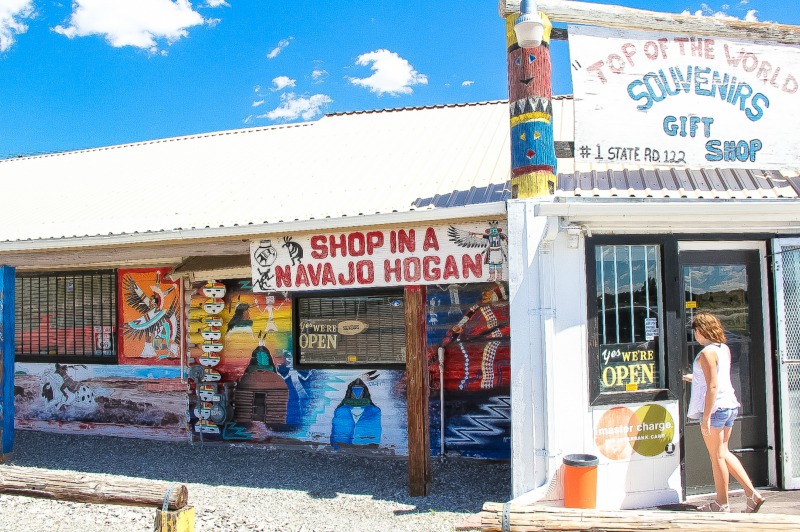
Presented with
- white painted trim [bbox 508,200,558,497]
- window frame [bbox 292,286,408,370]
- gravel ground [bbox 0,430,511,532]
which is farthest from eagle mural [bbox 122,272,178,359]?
white painted trim [bbox 508,200,558,497]

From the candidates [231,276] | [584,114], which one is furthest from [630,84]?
[231,276]

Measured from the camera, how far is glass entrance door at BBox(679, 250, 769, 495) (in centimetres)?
533

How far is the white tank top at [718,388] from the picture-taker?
4.71m

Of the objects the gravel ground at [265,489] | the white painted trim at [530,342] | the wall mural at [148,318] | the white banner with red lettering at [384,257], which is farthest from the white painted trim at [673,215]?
the wall mural at [148,318]

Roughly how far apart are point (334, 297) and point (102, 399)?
3.84 metres

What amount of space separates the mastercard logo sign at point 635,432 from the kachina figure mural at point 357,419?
3193 mm

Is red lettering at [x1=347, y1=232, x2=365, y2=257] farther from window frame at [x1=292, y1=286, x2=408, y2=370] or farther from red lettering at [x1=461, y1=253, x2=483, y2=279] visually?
window frame at [x1=292, y1=286, x2=408, y2=370]

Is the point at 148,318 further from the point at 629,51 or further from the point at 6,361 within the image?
the point at 629,51

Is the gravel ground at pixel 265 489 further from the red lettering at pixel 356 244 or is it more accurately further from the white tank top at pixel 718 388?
the red lettering at pixel 356 244

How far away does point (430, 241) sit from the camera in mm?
5633

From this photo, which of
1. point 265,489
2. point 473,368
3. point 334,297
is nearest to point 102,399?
point 334,297

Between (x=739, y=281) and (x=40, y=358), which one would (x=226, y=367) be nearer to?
(x=40, y=358)

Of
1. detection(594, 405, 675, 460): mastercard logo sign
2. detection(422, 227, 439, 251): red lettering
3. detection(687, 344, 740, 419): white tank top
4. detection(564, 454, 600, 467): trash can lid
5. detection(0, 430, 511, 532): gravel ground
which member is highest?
detection(422, 227, 439, 251): red lettering

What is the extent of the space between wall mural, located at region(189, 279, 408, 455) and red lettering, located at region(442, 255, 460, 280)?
2337mm
